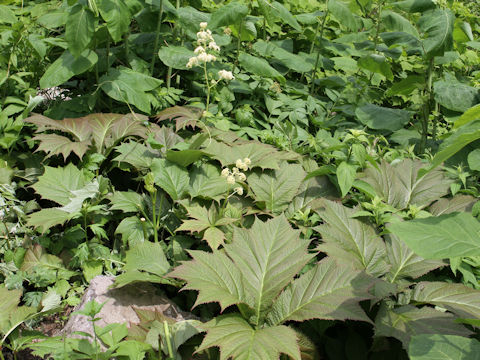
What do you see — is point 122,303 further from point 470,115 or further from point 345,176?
point 470,115

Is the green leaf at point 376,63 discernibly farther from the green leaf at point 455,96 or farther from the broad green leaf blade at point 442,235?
the broad green leaf blade at point 442,235

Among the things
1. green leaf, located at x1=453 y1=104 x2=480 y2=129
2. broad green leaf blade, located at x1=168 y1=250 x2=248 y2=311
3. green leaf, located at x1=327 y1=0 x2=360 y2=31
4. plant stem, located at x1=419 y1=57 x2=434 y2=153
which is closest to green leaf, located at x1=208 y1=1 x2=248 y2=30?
green leaf, located at x1=327 y1=0 x2=360 y2=31

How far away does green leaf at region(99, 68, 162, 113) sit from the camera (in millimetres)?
2797

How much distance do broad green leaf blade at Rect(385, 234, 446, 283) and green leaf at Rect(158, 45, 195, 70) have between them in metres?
2.06

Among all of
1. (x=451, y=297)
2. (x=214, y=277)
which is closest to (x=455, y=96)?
(x=451, y=297)

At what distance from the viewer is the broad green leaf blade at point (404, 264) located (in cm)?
182

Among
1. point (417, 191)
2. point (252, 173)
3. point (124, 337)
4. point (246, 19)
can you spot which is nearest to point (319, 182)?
point (252, 173)

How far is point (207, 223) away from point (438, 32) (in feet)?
7.60

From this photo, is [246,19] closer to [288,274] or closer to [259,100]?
[259,100]

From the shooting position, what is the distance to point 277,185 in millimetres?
2387

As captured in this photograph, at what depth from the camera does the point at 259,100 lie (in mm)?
3641

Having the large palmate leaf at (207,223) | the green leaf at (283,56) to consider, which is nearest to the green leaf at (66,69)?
the large palmate leaf at (207,223)

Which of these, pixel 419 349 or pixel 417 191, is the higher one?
pixel 419 349

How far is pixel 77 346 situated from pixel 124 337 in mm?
211
